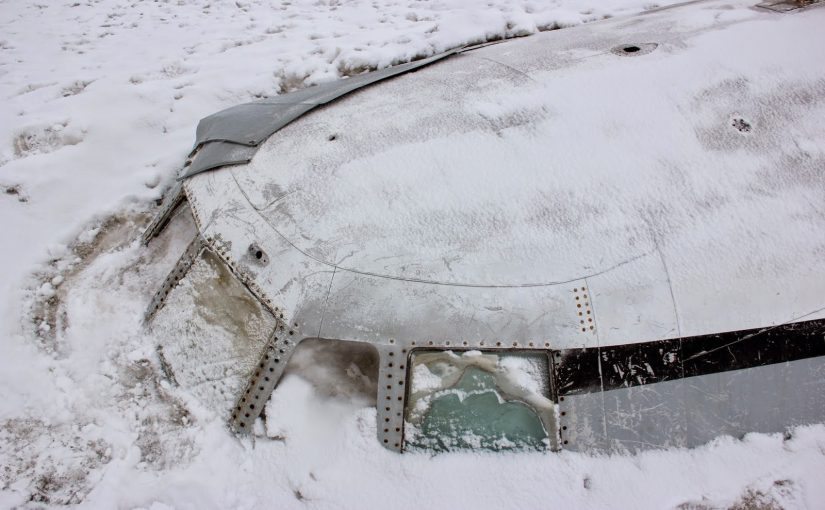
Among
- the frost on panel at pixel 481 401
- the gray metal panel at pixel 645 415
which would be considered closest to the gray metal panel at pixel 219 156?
the frost on panel at pixel 481 401

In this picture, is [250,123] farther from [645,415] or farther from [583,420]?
[645,415]

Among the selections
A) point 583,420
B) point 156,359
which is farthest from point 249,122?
point 583,420

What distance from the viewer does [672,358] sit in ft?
10.6

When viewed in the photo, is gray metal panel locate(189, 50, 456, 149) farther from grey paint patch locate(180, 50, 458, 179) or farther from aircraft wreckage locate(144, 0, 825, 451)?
aircraft wreckage locate(144, 0, 825, 451)

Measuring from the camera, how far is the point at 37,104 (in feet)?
23.5

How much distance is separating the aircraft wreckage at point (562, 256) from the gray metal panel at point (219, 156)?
237 millimetres

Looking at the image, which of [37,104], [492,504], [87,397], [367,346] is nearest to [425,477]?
[492,504]

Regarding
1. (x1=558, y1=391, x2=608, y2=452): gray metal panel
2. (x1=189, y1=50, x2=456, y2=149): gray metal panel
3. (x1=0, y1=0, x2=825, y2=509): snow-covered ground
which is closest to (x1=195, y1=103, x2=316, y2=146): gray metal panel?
(x1=189, y1=50, x2=456, y2=149): gray metal panel

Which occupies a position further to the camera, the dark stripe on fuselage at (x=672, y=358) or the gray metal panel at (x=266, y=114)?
the gray metal panel at (x=266, y=114)

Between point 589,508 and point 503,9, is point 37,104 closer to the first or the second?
point 503,9

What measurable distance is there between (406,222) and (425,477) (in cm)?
160

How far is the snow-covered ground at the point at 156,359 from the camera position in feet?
10.9

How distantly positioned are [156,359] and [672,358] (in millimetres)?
3658

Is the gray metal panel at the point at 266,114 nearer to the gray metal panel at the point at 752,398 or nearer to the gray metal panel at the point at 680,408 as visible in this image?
the gray metal panel at the point at 680,408
